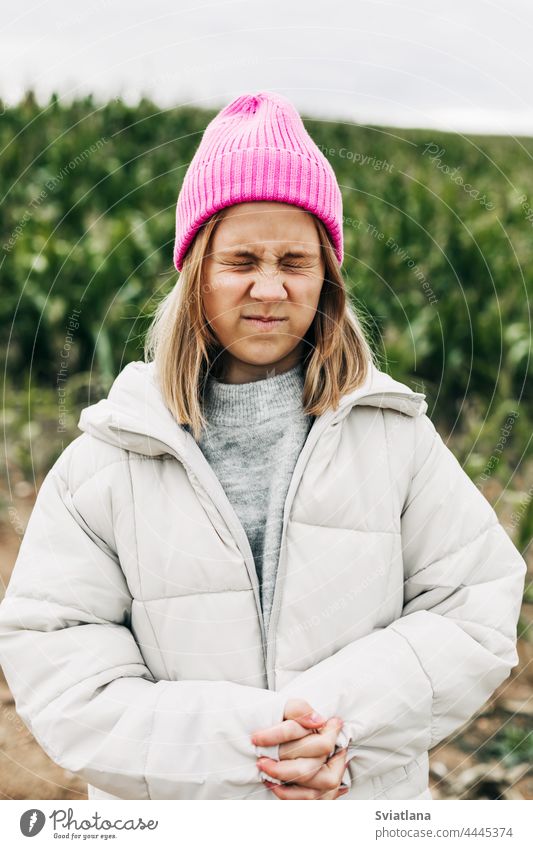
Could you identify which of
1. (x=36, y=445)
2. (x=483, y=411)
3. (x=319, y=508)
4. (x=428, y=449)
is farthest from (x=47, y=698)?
(x=483, y=411)

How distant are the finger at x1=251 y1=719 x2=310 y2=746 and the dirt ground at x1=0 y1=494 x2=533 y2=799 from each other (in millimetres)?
1173

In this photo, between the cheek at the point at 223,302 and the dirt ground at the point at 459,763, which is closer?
the cheek at the point at 223,302

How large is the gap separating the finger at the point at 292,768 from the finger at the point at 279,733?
0.11 feet

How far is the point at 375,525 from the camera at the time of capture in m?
1.32

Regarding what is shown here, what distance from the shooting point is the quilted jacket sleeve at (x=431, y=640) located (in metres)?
1.26

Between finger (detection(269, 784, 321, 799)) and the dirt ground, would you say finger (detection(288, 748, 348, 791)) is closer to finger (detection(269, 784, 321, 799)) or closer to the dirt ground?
finger (detection(269, 784, 321, 799))

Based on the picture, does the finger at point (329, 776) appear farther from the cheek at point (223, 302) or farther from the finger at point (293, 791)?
the cheek at point (223, 302)

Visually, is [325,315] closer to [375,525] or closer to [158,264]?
[375,525]

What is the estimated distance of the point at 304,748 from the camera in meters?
1.21

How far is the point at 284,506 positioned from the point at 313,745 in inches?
12.8

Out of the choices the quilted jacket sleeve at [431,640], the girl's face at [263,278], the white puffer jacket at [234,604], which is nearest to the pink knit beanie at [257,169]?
the girl's face at [263,278]

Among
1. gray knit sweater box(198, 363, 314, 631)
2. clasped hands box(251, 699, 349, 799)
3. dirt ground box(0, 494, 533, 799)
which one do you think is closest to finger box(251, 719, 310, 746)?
clasped hands box(251, 699, 349, 799)

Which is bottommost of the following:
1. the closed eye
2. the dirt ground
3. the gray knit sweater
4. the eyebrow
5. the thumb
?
the dirt ground

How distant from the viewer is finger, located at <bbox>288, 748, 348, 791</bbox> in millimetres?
1220
